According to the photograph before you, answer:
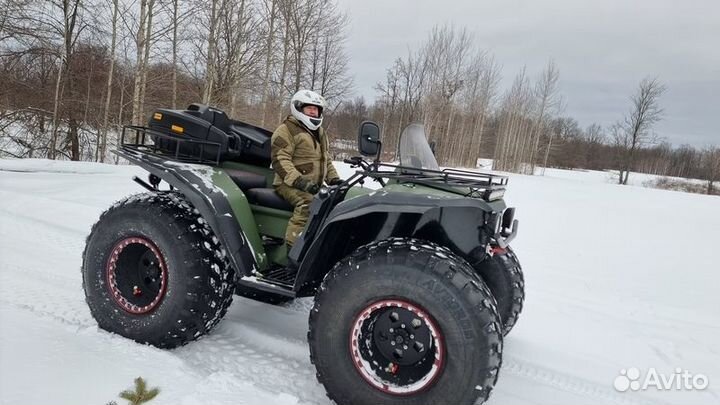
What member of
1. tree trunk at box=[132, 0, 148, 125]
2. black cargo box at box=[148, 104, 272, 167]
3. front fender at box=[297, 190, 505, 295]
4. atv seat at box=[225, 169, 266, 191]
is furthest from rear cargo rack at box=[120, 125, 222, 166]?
tree trunk at box=[132, 0, 148, 125]

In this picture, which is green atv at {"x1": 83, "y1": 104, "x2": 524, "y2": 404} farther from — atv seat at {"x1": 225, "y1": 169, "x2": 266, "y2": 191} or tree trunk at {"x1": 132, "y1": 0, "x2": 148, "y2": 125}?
tree trunk at {"x1": 132, "y1": 0, "x2": 148, "y2": 125}

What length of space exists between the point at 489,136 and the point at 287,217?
4571cm

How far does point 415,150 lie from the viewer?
3.00 metres

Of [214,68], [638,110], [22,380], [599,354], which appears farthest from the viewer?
[638,110]

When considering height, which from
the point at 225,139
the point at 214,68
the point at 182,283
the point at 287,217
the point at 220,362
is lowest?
the point at 220,362

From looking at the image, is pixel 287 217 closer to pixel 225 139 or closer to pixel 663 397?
pixel 225 139

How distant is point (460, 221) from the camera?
2.55 m

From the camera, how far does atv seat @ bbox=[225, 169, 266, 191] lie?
3.28m

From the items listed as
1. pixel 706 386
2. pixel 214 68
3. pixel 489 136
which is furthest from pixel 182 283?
pixel 489 136

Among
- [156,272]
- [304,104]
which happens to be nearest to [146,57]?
[304,104]

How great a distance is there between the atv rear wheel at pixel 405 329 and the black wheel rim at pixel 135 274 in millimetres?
1250

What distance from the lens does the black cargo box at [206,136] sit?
10.8 feet

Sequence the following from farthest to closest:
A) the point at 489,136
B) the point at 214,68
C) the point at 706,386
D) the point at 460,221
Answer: the point at 489,136 → the point at 214,68 → the point at 706,386 → the point at 460,221

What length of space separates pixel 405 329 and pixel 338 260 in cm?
75
